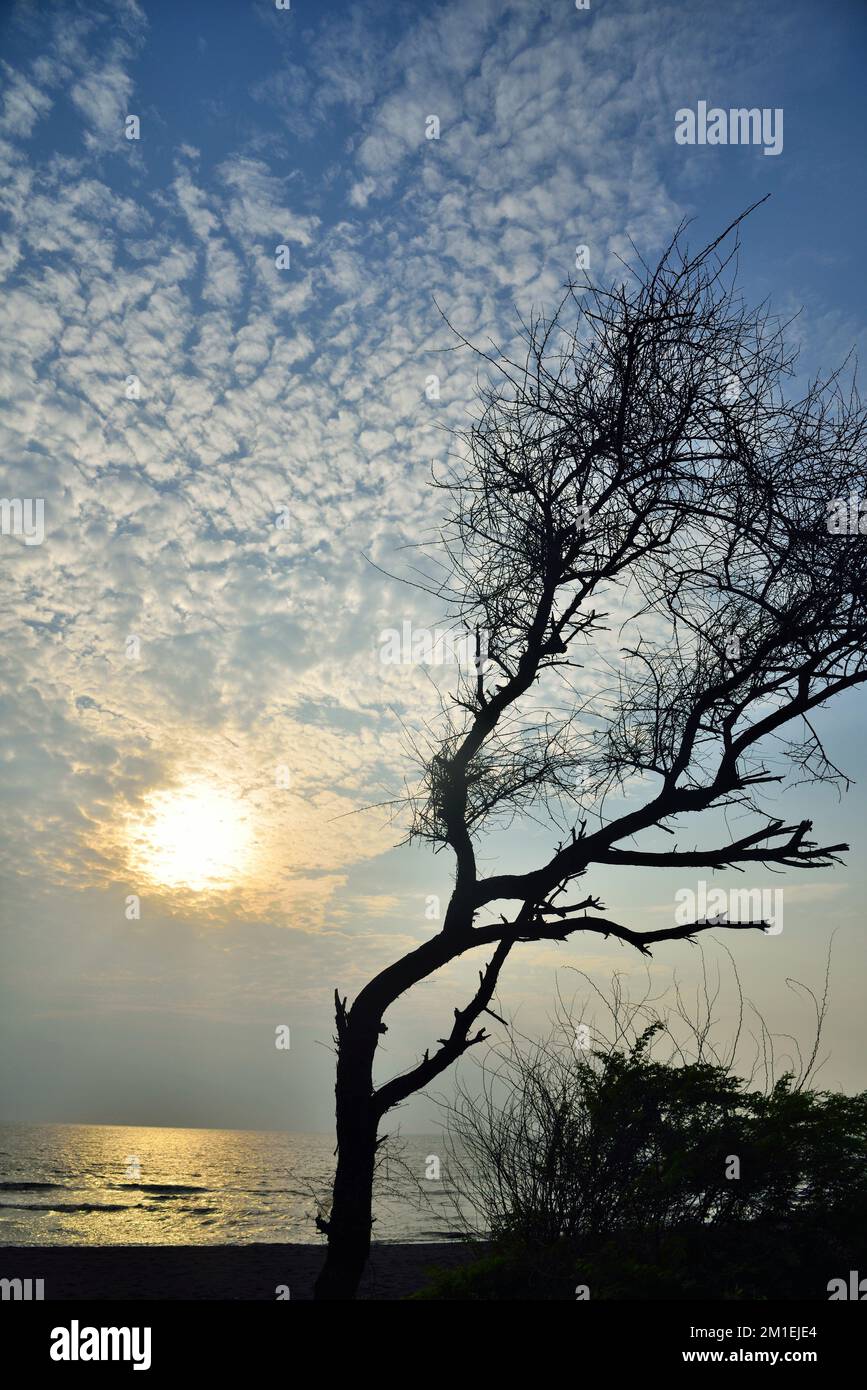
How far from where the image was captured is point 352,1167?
6094mm

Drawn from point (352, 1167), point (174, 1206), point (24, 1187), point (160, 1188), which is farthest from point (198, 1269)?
point (160, 1188)

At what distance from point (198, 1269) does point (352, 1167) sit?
17.0m

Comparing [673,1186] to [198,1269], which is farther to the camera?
[198,1269]

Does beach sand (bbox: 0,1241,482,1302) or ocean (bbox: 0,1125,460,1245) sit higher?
beach sand (bbox: 0,1241,482,1302)

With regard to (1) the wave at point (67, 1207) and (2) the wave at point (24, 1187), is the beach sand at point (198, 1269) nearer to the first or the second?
(1) the wave at point (67, 1207)

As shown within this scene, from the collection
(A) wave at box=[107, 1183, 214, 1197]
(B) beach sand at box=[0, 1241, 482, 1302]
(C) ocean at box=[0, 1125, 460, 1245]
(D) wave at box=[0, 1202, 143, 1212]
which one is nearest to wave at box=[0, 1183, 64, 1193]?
(C) ocean at box=[0, 1125, 460, 1245]

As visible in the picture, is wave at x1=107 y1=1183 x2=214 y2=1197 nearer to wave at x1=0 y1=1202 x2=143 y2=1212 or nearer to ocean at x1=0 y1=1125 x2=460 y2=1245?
ocean at x1=0 y1=1125 x2=460 y2=1245

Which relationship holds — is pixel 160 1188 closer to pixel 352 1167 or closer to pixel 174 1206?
pixel 174 1206

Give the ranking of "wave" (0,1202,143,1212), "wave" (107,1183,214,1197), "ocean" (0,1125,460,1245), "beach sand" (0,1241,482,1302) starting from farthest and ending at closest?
"wave" (107,1183,214,1197), "wave" (0,1202,143,1212), "ocean" (0,1125,460,1245), "beach sand" (0,1241,482,1302)

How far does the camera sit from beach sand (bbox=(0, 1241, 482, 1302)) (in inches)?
604

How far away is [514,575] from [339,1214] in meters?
5.00

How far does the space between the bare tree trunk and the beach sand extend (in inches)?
346

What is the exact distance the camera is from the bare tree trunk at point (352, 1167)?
5.88m

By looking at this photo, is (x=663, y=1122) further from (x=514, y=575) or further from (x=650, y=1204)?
(x=514, y=575)
